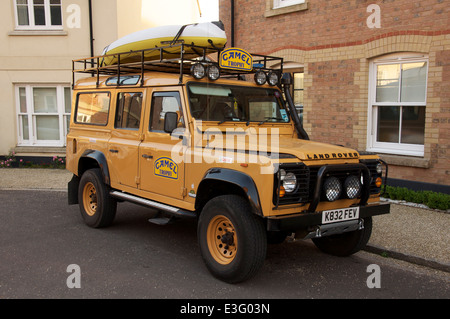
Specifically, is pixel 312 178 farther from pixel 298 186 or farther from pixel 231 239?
pixel 231 239

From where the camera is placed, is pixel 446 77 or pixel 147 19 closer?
pixel 446 77

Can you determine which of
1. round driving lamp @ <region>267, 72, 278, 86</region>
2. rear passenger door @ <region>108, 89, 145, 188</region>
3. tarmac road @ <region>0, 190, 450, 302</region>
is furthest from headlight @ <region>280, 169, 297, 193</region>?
rear passenger door @ <region>108, 89, 145, 188</region>

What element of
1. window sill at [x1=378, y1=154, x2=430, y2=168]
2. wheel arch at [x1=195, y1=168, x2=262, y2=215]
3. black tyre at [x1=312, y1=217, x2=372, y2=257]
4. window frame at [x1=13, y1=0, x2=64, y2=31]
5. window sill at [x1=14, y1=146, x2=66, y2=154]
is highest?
window frame at [x1=13, y1=0, x2=64, y2=31]

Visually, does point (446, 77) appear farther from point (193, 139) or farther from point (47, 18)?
point (47, 18)

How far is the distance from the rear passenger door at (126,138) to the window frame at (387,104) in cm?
501

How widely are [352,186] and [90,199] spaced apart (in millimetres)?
4097

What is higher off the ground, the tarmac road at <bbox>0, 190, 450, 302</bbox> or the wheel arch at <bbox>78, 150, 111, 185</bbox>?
the wheel arch at <bbox>78, 150, 111, 185</bbox>

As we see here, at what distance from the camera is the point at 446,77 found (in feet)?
24.5

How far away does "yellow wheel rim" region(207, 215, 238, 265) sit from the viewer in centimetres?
443

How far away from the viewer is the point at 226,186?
464 centimetres

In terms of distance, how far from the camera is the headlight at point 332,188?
4289mm

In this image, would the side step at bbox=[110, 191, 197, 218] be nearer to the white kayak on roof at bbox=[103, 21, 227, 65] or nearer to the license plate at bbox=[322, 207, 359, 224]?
the license plate at bbox=[322, 207, 359, 224]

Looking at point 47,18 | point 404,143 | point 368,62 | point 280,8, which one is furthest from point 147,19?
point 404,143

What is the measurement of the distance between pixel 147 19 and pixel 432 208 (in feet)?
35.1
